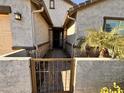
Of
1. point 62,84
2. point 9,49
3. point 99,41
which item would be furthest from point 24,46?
point 99,41

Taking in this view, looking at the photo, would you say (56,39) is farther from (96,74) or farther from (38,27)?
(96,74)

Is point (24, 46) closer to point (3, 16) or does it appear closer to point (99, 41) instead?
point (3, 16)

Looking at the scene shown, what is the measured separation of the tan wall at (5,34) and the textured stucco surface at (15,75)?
127 inches

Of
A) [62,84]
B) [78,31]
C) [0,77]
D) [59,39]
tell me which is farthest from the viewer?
[59,39]

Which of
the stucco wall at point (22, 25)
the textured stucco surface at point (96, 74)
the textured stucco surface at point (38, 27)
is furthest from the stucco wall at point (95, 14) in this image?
the textured stucco surface at point (96, 74)

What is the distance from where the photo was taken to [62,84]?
668 cm

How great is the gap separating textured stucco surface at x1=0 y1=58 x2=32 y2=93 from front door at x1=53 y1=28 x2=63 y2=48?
16.9 metres

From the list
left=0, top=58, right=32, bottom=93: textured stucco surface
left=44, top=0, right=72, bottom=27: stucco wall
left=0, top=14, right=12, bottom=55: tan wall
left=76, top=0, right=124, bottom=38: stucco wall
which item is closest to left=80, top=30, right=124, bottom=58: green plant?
left=0, top=58, right=32, bottom=93: textured stucco surface

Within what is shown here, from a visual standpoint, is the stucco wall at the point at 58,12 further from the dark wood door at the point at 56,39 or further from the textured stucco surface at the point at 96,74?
the textured stucco surface at the point at 96,74

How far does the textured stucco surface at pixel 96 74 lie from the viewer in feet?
17.5

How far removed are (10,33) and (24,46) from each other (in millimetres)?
954

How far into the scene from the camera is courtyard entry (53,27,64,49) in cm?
2218

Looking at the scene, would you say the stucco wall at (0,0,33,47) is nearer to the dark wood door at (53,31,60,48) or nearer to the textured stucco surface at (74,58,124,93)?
the textured stucco surface at (74,58,124,93)

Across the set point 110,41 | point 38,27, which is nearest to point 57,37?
point 38,27
